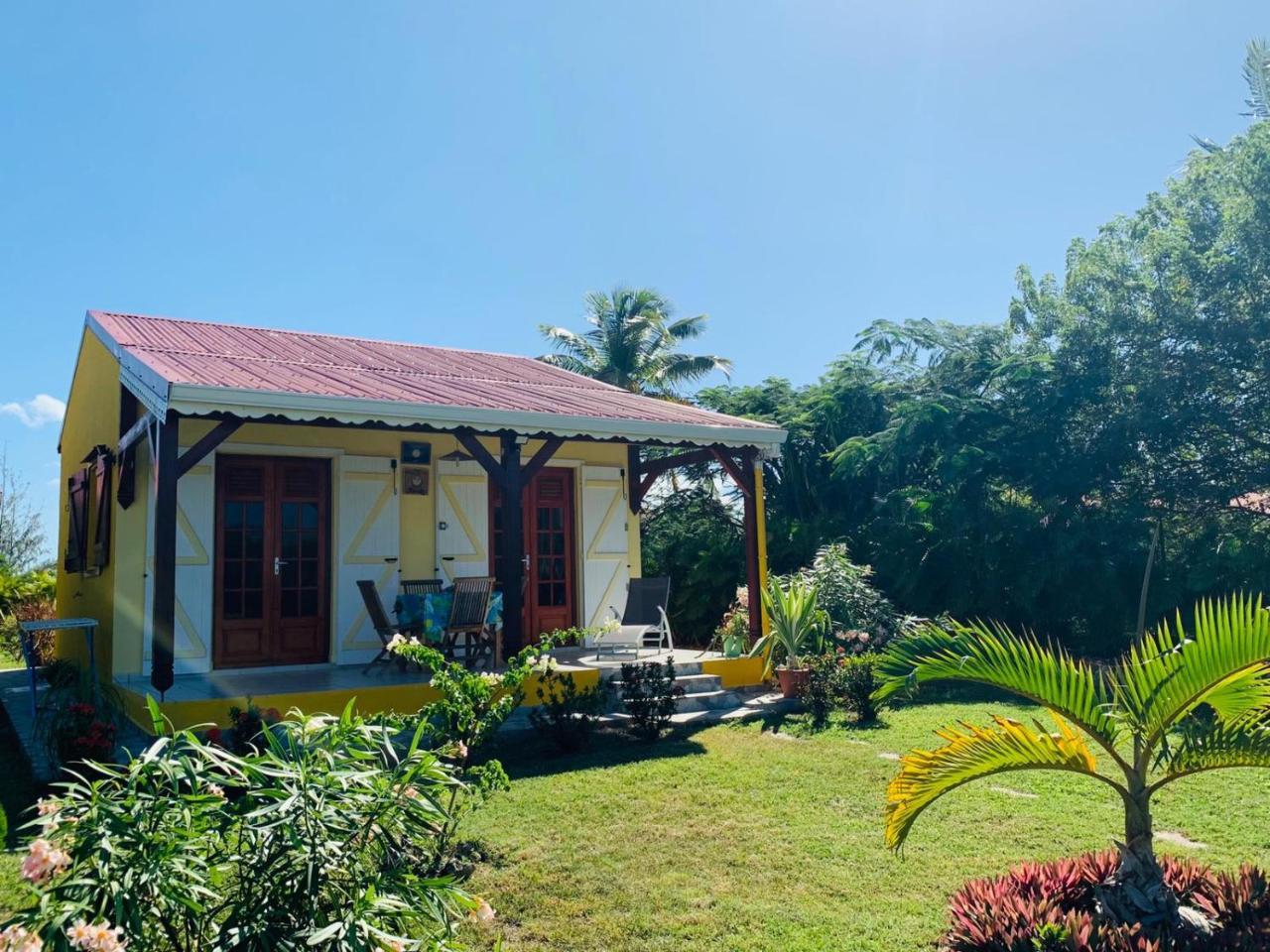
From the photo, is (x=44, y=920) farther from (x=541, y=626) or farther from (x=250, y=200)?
(x=250, y=200)

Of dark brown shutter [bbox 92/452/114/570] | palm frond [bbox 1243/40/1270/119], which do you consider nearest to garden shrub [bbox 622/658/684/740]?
dark brown shutter [bbox 92/452/114/570]

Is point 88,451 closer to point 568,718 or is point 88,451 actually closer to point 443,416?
point 443,416

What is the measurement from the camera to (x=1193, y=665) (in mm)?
2832

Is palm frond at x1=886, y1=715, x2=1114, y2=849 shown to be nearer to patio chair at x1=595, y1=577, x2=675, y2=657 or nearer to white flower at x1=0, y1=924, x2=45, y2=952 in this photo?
white flower at x1=0, y1=924, x2=45, y2=952

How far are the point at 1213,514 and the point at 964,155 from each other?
5931mm

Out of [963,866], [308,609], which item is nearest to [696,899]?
[963,866]

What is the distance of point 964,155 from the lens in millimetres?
10453

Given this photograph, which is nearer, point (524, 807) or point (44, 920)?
point (44, 920)

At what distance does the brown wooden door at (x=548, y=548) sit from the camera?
1076 cm

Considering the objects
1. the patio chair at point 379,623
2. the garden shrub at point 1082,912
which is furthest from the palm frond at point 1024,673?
the patio chair at point 379,623

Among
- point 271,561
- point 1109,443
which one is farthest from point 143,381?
point 1109,443

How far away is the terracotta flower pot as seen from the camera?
893 cm

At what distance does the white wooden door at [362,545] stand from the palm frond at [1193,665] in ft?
26.0

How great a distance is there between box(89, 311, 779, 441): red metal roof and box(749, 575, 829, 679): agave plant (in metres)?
1.72
